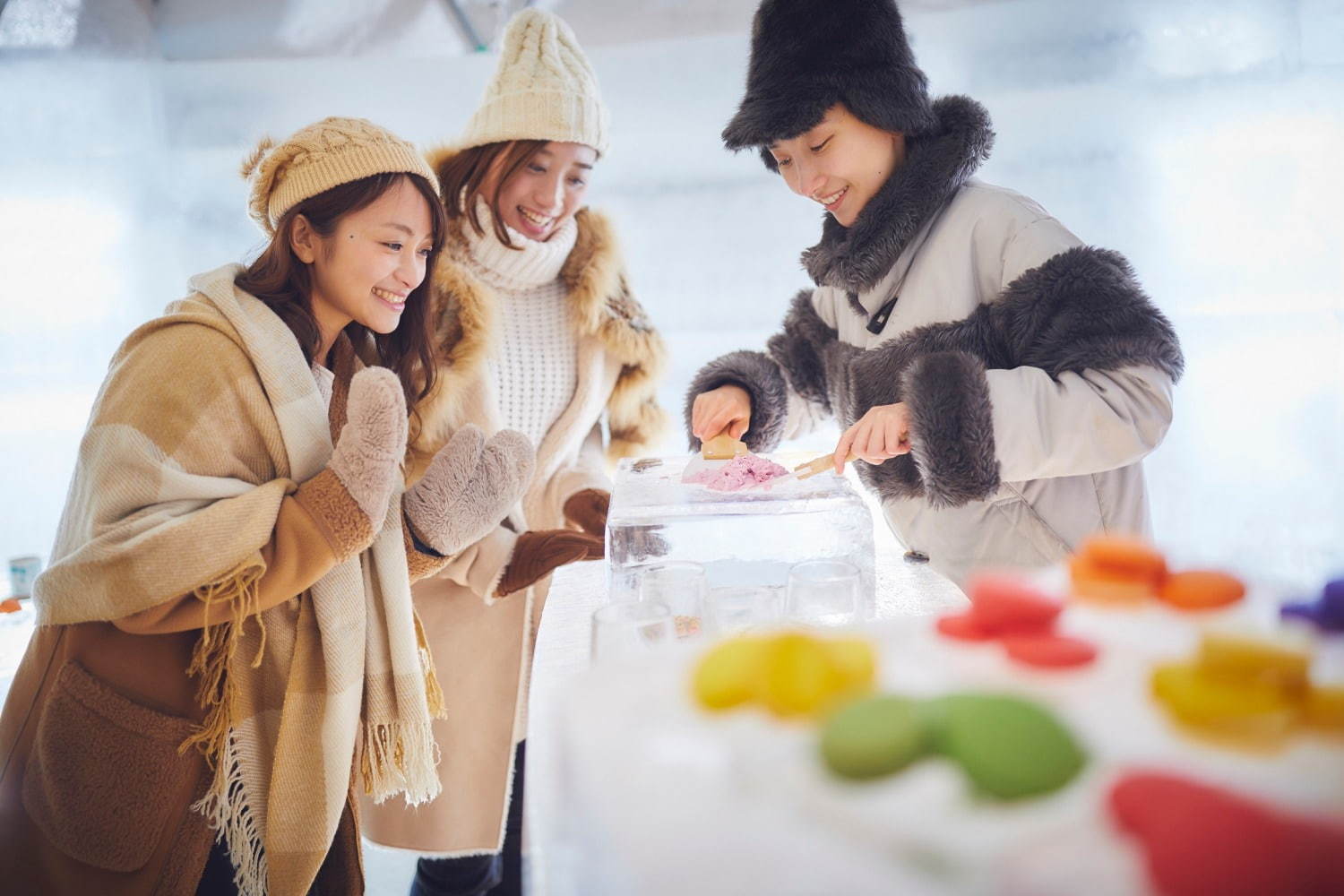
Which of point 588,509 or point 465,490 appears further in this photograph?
point 588,509

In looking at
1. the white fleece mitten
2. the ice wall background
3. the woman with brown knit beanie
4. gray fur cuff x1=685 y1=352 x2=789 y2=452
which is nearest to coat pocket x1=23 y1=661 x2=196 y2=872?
the woman with brown knit beanie

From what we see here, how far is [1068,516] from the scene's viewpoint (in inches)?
Result: 41.2

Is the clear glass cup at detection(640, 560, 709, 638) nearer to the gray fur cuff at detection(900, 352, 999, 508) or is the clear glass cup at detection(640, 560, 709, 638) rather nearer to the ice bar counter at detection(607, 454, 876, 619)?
the ice bar counter at detection(607, 454, 876, 619)

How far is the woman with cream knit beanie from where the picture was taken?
4.89 ft

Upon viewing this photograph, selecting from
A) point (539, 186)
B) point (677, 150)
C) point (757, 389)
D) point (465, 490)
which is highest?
point (677, 150)

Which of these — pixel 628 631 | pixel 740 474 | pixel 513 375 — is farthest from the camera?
pixel 513 375

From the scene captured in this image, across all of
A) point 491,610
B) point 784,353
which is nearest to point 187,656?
point 491,610

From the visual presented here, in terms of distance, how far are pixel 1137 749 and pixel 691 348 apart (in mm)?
2486

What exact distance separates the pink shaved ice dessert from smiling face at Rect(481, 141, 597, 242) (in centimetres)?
67

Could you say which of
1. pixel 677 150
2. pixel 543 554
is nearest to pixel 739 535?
pixel 543 554

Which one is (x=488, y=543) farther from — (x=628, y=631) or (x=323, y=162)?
(x=628, y=631)

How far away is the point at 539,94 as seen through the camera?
58.1 inches

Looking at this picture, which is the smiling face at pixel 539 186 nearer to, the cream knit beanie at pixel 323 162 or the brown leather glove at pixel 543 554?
the cream knit beanie at pixel 323 162

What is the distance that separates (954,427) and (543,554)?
29.3 inches
